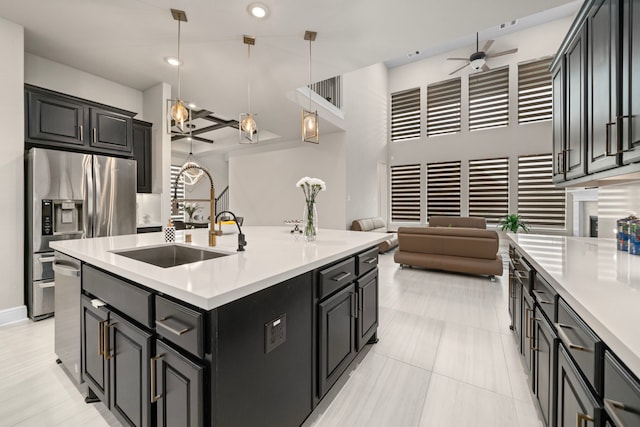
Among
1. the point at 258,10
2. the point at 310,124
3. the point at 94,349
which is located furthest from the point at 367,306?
Answer: the point at 258,10

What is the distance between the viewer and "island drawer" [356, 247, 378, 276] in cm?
194

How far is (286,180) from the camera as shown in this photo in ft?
22.7

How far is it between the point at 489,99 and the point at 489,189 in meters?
2.43

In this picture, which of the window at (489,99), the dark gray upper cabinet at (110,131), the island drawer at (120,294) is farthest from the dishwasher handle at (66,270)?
the window at (489,99)

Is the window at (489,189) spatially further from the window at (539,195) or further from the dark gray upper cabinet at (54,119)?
the dark gray upper cabinet at (54,119)

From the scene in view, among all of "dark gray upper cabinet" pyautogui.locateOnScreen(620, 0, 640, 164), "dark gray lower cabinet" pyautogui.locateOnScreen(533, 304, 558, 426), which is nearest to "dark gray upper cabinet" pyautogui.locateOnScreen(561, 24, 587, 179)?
"dark gray upper cabinet" pyautogui.locateOnScreen(620, 0, 640, 164)

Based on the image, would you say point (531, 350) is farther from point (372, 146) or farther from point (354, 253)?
point (372, 146)

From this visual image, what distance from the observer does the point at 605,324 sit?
0.72 metres

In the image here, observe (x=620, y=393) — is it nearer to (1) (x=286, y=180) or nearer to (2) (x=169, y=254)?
(2) (x=169, y=254)

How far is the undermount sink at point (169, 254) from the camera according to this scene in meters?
1.73

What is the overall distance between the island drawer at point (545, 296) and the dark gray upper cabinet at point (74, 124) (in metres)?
4.50

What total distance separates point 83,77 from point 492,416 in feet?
18.4

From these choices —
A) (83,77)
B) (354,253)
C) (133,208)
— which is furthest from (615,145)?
(83,77)

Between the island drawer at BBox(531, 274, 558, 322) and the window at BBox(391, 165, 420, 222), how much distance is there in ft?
22.6
